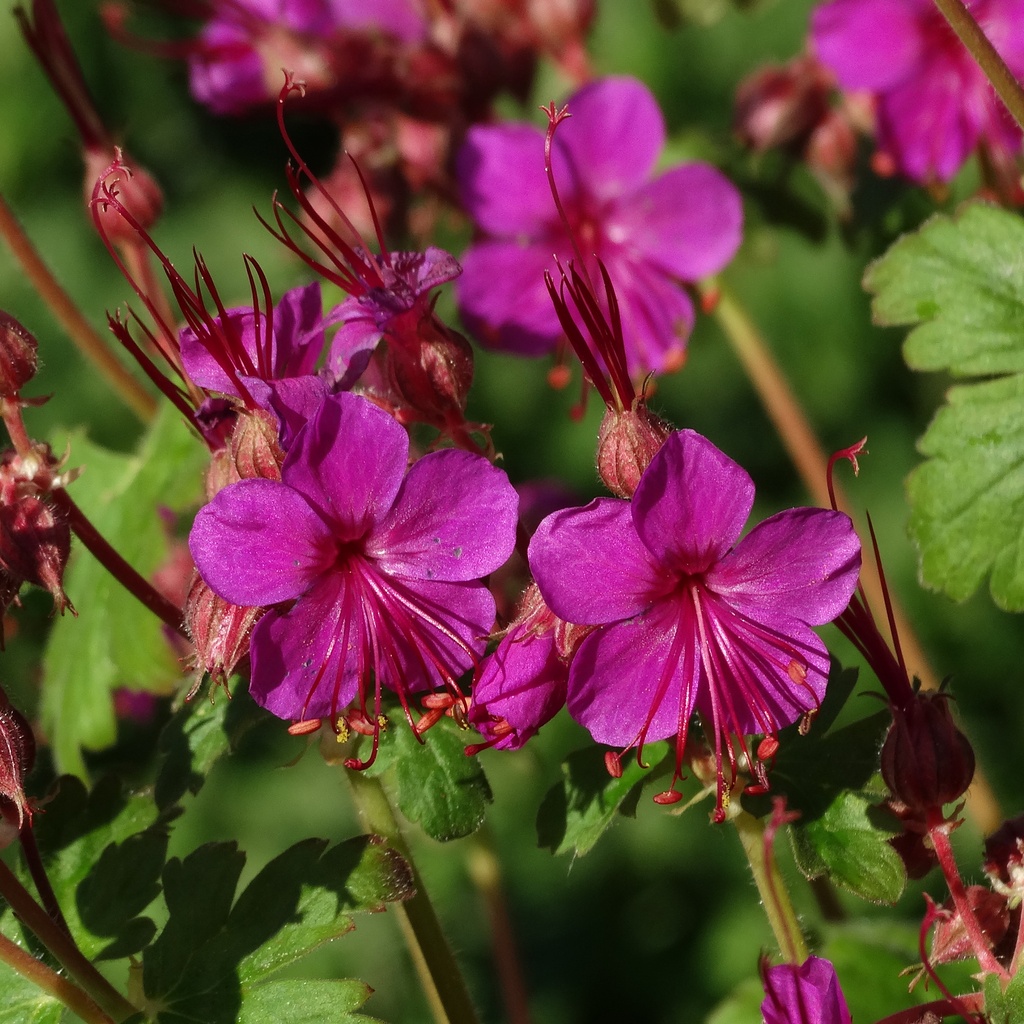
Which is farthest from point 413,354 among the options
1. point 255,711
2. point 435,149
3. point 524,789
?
point 524,789

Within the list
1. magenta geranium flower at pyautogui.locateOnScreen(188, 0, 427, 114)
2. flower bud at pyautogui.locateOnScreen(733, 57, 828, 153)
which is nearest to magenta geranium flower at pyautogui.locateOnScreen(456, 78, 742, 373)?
flower bud at pyautogui.locateOnScreen(733, 57, 828, 153)

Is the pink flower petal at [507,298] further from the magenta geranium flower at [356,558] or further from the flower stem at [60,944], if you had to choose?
the flower stem at [60,944]

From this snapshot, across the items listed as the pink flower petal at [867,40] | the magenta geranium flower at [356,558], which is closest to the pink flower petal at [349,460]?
the magenta geranium flower at [356,558]

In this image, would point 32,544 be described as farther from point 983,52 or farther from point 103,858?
point 983,52

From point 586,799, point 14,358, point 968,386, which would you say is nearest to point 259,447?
point 14,358

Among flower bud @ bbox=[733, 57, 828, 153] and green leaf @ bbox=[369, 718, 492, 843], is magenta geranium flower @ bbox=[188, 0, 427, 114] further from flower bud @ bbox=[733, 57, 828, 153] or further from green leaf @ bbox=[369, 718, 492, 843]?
green leaf @ bbox=[369, 718, 492, 843]

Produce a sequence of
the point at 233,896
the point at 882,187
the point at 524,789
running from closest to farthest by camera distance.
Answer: the point at 233,896 → the point at 882,187 → the point at 524,789

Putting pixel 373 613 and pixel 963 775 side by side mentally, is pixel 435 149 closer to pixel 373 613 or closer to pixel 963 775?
pixel 373 613
